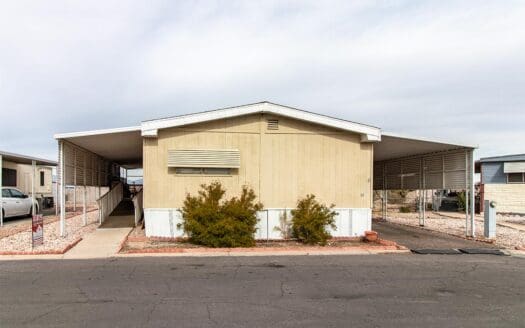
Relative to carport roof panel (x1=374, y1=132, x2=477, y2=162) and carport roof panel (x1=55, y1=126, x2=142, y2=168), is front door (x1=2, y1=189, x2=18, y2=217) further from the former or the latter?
carport roof panel (x1=374, y1=132, x2=477, y2=162)

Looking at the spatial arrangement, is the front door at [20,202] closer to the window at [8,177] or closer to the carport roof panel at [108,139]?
the carport roof panel at [108,139]

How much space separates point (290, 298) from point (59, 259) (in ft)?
19.6

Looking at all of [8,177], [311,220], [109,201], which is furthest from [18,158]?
[311,220]

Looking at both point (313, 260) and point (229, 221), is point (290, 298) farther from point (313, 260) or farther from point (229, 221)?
point (229, 221)

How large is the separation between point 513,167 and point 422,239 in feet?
50.2

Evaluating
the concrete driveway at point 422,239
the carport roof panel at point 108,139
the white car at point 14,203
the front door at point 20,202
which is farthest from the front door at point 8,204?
the concrete driveway at point 422,239

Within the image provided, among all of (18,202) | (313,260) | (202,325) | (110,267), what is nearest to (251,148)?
(313,260)

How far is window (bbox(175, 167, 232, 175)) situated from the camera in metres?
12.6

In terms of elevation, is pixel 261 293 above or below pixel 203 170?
below

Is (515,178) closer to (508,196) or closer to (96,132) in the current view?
(508,196)

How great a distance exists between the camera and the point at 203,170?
1268 cm

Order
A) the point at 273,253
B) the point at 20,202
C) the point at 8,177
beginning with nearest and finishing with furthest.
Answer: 1. the point at 273,253
2. the point at 20,202
3. the point at 8,177

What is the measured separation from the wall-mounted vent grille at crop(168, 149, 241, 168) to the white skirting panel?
138cm

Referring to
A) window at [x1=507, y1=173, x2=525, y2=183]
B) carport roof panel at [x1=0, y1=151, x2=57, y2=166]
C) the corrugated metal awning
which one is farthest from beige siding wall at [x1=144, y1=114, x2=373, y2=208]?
window at [x1=507, y1=173, x2=525, y2=183]
